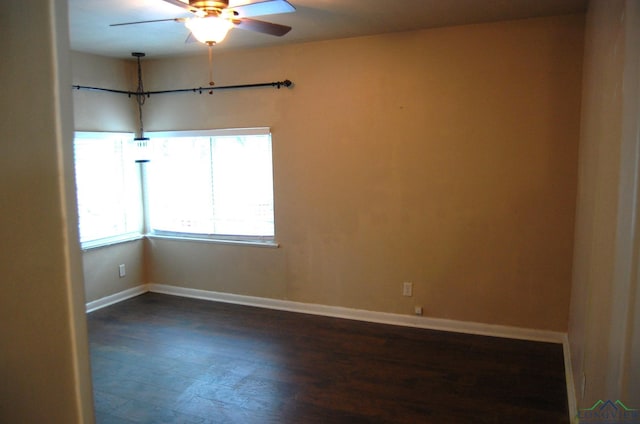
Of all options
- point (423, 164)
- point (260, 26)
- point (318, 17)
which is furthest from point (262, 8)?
point (423, 164)

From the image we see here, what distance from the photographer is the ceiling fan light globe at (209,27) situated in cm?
266

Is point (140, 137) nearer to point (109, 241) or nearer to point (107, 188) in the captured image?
point (107, 188)

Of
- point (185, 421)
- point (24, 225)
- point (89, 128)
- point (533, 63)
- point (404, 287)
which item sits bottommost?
point (185, 421)

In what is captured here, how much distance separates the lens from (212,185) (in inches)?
196

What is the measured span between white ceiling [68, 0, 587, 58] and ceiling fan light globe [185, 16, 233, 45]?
449mm

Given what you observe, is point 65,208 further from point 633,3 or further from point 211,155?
point 211,155

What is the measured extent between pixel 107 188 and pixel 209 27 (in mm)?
2911

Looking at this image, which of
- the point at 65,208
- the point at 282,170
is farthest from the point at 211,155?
the point at 65,208

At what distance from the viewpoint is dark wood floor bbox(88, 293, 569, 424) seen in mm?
2854

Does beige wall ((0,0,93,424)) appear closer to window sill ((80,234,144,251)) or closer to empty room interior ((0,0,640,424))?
empty room interior ((0,0,640,424))

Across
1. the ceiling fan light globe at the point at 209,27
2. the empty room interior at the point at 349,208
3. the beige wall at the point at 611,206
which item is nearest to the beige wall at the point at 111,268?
the empty room interior at the point at 349,208

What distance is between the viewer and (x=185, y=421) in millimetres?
2770

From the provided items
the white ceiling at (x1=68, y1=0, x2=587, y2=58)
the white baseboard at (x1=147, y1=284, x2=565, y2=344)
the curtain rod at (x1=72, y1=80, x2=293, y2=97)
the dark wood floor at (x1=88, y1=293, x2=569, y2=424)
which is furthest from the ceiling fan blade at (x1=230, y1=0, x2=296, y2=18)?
the white baseboard at (x1=147, y1=284, x2=565, y2=344)

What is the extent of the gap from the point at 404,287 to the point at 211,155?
7.87ft
